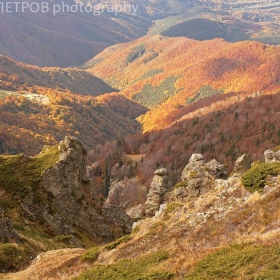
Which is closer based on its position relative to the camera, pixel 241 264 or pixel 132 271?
pixel 241 264

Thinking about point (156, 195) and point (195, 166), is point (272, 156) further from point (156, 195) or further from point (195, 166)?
point (156, 195)

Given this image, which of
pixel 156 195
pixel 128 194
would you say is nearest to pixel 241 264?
pixel 156 195

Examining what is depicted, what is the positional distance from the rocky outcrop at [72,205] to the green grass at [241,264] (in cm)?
3306

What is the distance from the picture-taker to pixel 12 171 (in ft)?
172

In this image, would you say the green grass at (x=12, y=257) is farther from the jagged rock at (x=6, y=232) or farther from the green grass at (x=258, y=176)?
the green grass at (x=258, y=176)

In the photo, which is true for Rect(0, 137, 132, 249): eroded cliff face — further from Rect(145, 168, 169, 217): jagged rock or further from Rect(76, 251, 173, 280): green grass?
Rect(76, 251, 173, 280): green grass

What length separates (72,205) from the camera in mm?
54344

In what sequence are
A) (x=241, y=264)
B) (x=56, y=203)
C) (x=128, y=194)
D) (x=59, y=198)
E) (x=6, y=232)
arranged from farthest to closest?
(x=128, y=194) < (x=59, y=198) < (x=56, y=203) < (x=6, y=232) < (x=241, y=264)

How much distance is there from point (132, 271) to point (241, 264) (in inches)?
268

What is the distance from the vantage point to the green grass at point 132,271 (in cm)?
1989

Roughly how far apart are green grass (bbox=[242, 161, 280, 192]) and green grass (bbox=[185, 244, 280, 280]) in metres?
9.28

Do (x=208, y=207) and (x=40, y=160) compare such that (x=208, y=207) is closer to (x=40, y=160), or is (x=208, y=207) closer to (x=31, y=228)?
(x=31, y=228)

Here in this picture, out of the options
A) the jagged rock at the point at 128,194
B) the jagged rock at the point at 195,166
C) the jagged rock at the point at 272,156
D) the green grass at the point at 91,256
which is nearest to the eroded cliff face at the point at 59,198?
the jagged rock at the point at 195,166

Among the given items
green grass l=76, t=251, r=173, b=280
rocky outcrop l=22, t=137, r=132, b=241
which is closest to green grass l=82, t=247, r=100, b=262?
green grass l=76, t=251, r=173, b=280
